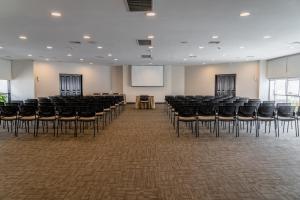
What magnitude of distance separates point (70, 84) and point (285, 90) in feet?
50.4

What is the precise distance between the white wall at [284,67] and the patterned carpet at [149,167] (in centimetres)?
775

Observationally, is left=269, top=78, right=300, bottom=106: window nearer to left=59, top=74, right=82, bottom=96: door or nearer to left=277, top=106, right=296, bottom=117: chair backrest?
left=277, top=106, right=296, bottom=117: chair backrest

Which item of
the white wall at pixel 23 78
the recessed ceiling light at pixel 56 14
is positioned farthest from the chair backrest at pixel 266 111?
the white wall at pixel 23 78

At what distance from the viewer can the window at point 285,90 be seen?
536 inches

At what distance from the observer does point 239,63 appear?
725 inches

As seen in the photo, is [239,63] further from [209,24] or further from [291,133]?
[209,24]

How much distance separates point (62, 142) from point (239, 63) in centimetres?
1560

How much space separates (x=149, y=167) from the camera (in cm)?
462

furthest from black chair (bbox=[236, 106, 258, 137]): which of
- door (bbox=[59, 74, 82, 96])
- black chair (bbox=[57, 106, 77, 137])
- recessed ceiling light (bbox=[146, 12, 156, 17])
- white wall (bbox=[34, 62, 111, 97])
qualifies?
door (bbox=[59, 74, 82, 96])

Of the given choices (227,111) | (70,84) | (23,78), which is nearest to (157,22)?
(227,111)

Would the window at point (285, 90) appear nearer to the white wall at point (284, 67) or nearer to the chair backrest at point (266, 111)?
the white wall at point (284, 67)

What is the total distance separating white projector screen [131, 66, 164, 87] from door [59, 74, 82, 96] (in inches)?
174

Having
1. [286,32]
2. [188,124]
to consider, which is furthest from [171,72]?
[286,32]

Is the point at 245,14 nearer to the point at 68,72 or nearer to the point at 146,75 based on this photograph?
the point at 146,75
